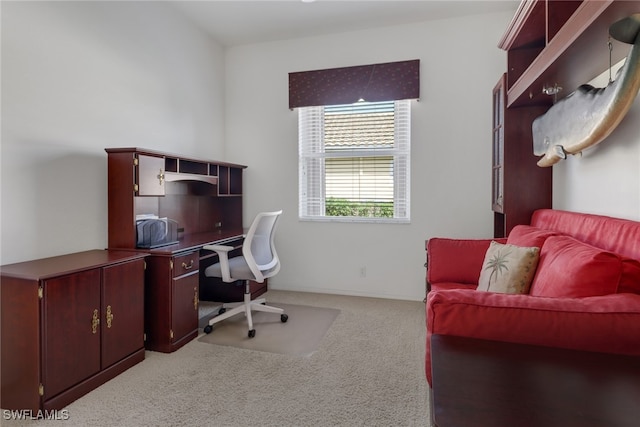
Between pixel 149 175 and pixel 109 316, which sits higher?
pixel 149 175

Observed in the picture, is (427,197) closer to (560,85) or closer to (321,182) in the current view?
(321,182)

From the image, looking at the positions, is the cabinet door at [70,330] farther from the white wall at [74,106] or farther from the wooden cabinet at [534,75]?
the wooden cabinet at [534,75]

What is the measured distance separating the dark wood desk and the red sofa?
0.07 meters

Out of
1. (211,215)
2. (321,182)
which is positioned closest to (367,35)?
(321,182)

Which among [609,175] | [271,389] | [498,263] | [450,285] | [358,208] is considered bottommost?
[271,389]

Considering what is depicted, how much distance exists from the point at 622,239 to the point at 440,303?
108 centimetres

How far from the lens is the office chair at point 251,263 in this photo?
112 inches

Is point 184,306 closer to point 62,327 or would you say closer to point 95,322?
point 95,322

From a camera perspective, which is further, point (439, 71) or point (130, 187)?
point (439, 71)

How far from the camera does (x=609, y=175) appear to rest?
6.61 feet

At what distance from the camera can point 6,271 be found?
184 centimetres

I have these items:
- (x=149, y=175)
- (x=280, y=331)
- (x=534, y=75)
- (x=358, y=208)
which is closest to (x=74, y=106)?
(x=149, y=175)

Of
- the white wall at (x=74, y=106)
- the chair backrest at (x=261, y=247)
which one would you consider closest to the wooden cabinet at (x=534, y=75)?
the chair backrest at (x=261, y=247)

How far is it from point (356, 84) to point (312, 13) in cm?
82
